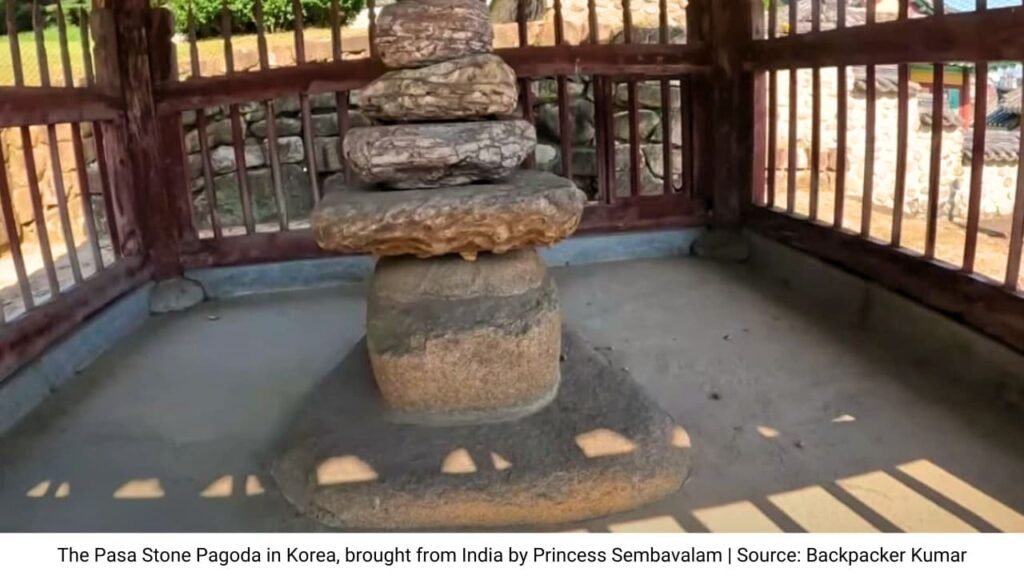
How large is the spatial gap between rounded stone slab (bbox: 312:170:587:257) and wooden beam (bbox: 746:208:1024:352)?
67.8 inches

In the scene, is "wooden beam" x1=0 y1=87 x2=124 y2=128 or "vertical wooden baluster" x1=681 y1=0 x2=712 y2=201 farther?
"vertical wooden baluster" x1=681 y1=0 x2=712 y2=201

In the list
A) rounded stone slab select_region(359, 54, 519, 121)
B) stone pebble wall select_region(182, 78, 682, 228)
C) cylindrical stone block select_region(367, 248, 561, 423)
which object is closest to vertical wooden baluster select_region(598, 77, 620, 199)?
stone pebble wall select_region(182, 78, 682, 228)

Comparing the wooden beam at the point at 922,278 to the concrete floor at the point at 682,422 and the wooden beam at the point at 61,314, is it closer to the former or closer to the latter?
the concrete floor at the point at 682,422

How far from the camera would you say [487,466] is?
2.72 m

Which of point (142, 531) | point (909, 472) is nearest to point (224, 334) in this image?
point (142, 531)

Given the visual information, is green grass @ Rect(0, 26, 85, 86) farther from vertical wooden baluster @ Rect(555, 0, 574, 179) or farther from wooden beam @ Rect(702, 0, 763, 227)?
wooden beam @ Rect(702, 0, 763, 227)

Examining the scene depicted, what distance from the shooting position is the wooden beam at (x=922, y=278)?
132 inches

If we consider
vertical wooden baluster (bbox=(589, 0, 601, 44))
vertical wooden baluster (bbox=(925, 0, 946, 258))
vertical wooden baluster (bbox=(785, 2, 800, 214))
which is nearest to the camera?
vertical wooden baluster (bbox=(925, 0, 946, 258))

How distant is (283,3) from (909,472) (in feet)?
25.8

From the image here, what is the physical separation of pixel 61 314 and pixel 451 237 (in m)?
2.49

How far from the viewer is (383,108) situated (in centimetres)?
295

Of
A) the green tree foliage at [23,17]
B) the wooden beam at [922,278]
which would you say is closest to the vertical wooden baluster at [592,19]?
the wooden beam at [922,278]

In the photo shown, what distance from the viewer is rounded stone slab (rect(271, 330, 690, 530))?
2656 mm
